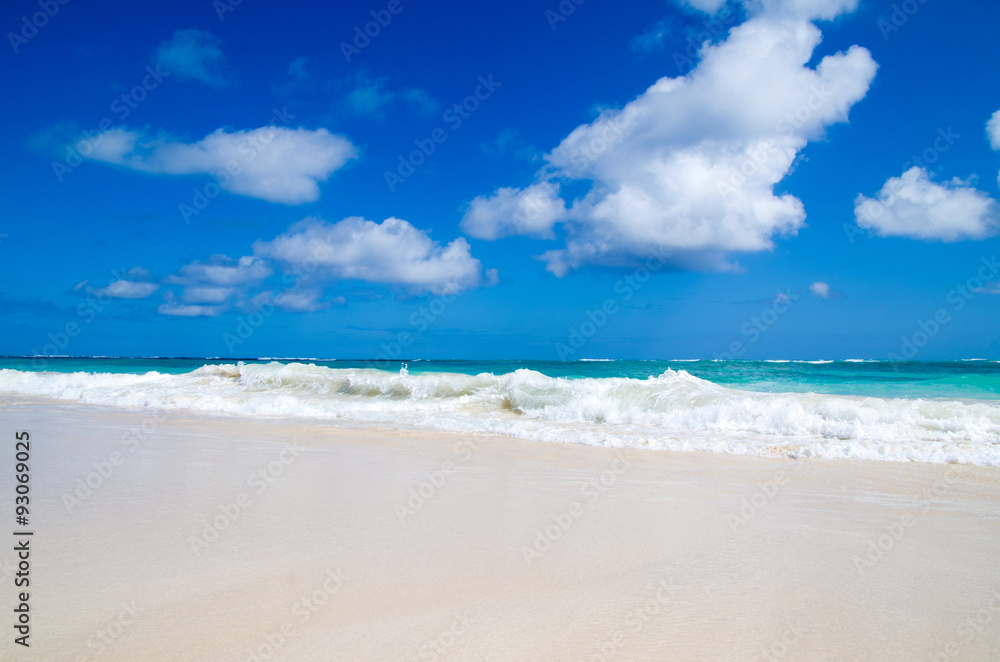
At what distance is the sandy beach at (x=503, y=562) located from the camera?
93.7 inches

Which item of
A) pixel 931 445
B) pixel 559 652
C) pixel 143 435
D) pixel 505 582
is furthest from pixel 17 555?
pixel 931 445

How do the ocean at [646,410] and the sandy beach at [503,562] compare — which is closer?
the sandy beach at [503,562]

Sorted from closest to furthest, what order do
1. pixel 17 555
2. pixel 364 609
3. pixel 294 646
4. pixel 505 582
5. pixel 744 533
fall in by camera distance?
pixel 294 646
pixel 364 609
pixel 505 582
pixel 17 555
pixel 744 533

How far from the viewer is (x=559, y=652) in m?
2.28

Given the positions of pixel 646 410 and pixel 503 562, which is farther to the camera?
pixel 646 410

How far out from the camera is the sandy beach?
2.38 metres

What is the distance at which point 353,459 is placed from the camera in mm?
6730

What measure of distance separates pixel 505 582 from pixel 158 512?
9.47 ft

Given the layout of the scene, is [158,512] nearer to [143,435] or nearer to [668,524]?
[668,524]

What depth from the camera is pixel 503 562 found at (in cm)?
331

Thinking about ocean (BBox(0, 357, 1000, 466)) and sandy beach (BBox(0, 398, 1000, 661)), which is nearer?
sandy beach (BBox(0, 398, 1000, 661))

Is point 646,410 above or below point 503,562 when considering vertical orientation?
above

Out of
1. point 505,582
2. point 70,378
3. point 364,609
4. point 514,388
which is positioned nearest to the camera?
point 364,609

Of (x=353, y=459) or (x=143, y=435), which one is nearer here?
(x=353, y=459)
